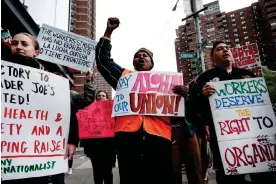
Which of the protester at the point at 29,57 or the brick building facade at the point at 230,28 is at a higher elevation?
the brick building facade at the point at 230,28

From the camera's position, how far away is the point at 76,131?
85.1 inches

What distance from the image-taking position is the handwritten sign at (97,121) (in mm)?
4719

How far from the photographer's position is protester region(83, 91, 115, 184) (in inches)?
176

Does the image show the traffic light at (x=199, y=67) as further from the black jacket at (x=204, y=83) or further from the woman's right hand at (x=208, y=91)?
the woman's right hand at (x=208, y=91)

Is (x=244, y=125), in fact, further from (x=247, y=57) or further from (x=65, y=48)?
(x=247, y=57)

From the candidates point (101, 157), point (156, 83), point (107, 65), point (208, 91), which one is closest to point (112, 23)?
point (107, 65)

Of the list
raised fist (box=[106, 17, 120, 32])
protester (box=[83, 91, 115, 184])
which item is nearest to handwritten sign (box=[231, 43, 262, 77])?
protester (box=[83, 91, 115, 184])

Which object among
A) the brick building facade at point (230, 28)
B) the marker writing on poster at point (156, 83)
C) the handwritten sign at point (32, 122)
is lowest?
the handwritten sign at point (32, 122)

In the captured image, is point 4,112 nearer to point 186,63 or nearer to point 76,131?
point 76,131

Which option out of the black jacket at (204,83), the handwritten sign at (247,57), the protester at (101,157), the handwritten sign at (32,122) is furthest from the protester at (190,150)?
the handwritten sign at (247,57)

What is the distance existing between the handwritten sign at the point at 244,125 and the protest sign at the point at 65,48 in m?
2.39

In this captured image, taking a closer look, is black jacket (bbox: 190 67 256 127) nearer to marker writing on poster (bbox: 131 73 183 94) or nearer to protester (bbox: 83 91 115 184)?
marker writing on poster (bbox: 131 73 183 94)

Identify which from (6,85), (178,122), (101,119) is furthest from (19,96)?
(101,119)

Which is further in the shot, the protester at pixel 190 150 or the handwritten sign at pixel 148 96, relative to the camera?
the protester at pixel 190 150
